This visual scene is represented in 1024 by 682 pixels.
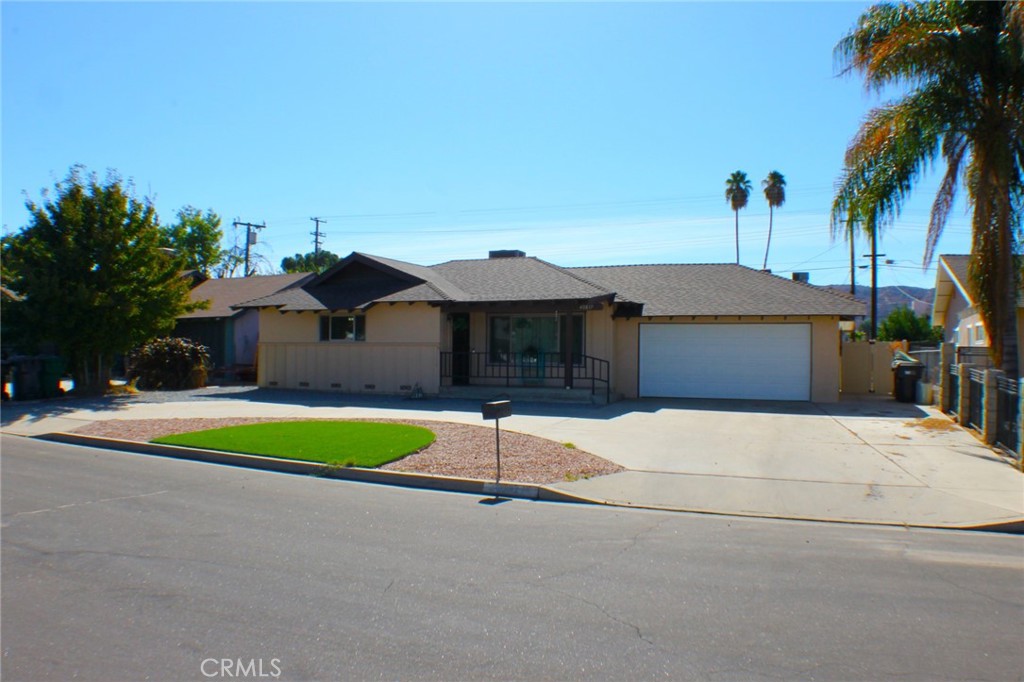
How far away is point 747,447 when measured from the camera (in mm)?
13570

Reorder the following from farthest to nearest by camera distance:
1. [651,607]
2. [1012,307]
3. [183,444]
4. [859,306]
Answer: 1. [859,306]
2. [1012,307]
3. [183,444]
4. [651,607]

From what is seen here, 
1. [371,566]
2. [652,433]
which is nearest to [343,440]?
[652,433]

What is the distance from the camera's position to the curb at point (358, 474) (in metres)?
9.86

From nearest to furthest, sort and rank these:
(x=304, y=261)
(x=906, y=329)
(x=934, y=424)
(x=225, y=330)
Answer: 1. (x=934, y=424)
2. (x=225, y=330)
3. (x=906, y=329)
4. (x=304, y=261)

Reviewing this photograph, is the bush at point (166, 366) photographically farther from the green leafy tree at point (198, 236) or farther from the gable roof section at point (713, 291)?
the green leafy tree at point (198, 236)

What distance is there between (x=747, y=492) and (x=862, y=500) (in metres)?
1.41

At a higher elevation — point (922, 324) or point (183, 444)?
point (922, 324)

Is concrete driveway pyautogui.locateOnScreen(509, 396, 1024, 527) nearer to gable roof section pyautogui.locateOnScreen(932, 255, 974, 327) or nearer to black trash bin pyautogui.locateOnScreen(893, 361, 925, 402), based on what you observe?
black trash bin pyautogui.locateOnScreen(893, 361, 925, 402)

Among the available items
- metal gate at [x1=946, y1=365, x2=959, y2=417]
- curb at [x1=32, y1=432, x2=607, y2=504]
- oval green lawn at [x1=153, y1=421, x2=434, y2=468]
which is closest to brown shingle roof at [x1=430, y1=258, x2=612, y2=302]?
oval green lawn at [x1=153, y1=421, x2=434, y2=468]

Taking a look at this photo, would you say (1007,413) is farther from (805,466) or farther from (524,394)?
(524,394)

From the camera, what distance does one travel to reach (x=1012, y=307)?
49.8 ft

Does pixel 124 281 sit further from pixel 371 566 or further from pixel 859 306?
pixel 859 306

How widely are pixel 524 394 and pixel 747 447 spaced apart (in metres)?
8.59

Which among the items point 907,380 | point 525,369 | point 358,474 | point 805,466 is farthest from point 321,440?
point 907,380
